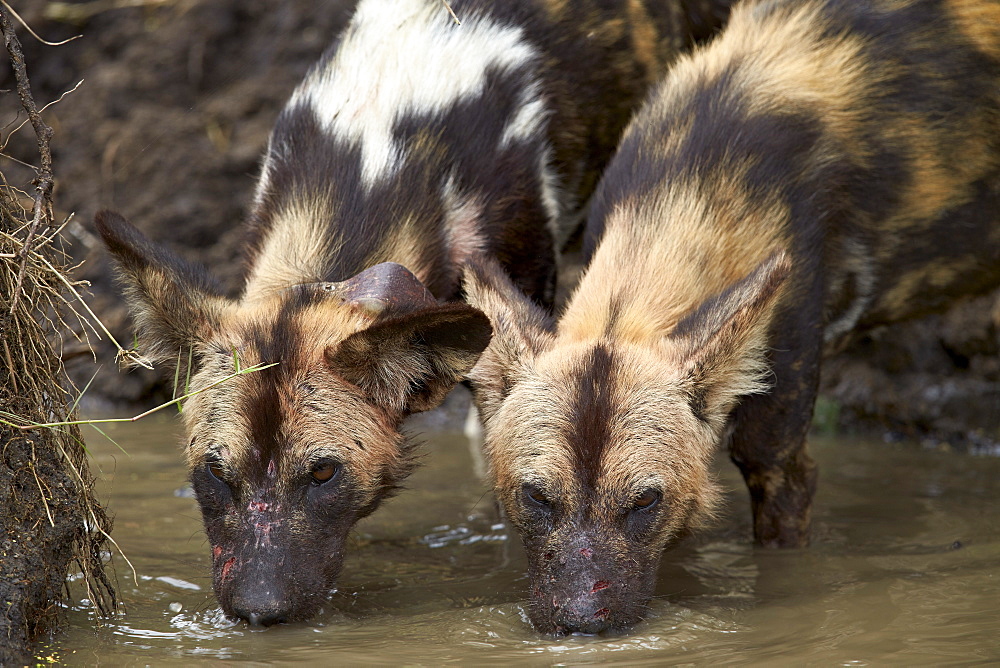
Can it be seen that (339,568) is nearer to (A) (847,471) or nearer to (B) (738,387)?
(B) (738,387)

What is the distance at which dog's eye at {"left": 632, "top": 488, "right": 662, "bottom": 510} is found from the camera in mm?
3645

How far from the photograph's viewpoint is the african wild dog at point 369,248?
3760mm

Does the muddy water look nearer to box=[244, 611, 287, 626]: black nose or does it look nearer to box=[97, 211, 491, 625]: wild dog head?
Result: box=[244, 611, 287, 626]: black nose

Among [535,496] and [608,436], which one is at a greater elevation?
[608,436]

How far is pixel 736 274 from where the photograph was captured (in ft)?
14.0

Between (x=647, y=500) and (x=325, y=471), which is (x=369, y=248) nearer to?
(x=325, y=471)

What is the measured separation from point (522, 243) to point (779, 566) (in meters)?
1.61

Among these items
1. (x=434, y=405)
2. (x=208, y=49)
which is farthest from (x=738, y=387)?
(x=208, y=49)

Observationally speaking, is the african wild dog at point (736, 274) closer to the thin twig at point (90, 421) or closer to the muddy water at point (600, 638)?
the muddy water at point (600, 638)

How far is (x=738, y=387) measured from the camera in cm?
393

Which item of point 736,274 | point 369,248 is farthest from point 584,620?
point 369,248

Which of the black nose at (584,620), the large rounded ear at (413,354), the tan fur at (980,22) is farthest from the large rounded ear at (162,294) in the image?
the tan fur at (980,22)

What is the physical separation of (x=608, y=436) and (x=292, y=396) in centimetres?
99

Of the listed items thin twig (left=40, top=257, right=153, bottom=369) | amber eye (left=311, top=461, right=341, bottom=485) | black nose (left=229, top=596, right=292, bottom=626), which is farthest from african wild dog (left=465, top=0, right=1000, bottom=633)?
thin twig (left=40, top=257, right=153, bottom=369)
